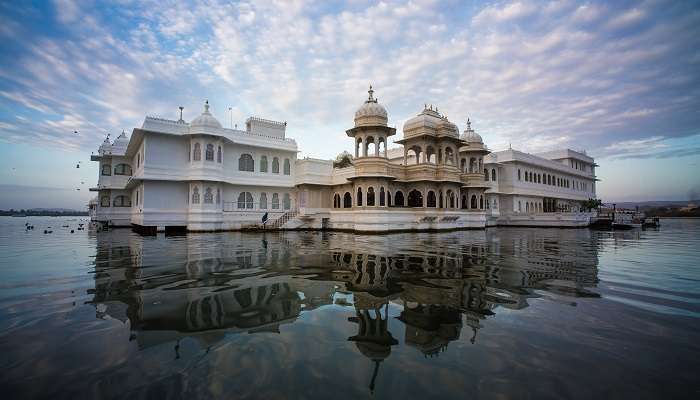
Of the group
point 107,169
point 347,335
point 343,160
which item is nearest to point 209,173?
point 107,169

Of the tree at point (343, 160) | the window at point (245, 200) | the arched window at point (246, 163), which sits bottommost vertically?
the window at point (245, 200)

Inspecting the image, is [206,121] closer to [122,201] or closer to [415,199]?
[122,201]

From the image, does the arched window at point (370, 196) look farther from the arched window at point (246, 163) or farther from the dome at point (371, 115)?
the arched window at point (246, 163)

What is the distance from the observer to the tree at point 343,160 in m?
33.5

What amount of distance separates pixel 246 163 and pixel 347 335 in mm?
23473

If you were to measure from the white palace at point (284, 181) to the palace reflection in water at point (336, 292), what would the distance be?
12.8 metres

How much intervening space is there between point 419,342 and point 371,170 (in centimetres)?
1928

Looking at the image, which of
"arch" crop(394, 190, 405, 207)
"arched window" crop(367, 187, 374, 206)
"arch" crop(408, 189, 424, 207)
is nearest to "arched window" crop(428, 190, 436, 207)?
"arch" crop(408, 189, 424, 207)

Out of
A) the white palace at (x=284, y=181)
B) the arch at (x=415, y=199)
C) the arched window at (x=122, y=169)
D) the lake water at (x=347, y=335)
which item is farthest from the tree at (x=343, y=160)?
the lake water at (x=347, y=335)

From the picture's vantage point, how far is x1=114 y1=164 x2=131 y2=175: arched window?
99.5 ft

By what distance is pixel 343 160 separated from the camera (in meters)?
35.4

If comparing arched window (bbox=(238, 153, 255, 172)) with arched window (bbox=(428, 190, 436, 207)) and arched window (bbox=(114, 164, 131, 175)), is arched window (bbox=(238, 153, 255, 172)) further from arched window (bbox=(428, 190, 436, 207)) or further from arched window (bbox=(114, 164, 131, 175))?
arched window (bbox=(428, 190, 436, 207))

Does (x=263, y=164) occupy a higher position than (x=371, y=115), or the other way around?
(x=371, y=115)

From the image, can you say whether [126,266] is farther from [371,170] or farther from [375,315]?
[371,170]
